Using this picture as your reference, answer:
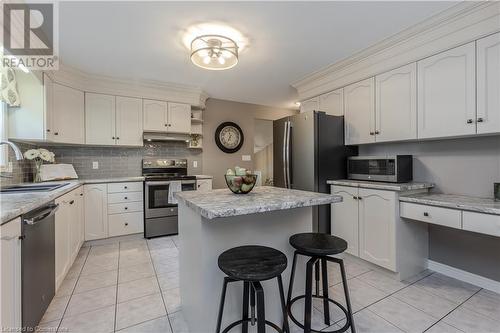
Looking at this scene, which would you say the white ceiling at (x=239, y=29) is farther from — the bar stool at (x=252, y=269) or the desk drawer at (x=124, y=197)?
the bar stool at (x=252, y=269)

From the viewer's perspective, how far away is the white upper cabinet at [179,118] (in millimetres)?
3865

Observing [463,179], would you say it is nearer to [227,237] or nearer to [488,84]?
[488,84]

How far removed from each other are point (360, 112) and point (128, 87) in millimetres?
3354

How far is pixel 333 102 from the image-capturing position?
318 centimetres

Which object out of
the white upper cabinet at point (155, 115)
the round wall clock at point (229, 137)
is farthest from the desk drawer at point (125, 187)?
the round wall clock at point (229, 137)

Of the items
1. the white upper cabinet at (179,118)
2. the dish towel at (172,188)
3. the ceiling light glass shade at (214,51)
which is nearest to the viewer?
the ceiling light glass shade at (214,51)

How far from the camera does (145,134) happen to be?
148 inches

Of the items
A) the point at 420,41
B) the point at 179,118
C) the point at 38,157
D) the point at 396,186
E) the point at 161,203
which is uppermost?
the point at 420,41

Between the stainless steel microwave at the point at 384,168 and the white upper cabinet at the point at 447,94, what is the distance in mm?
328

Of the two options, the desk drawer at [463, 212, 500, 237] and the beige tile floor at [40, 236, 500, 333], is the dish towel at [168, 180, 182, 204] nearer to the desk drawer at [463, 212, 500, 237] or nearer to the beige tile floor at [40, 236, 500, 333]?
the beige tile floor at [40, 236, 500, 333]

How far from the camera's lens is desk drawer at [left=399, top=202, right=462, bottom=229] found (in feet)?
6.10

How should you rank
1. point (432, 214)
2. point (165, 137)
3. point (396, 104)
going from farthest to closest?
1. point (165, 137)
2. point (396, 104)
3. point (432, 214)

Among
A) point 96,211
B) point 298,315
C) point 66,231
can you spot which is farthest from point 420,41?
point 96,211

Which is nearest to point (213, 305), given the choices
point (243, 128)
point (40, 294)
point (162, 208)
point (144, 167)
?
point (40, 294)
